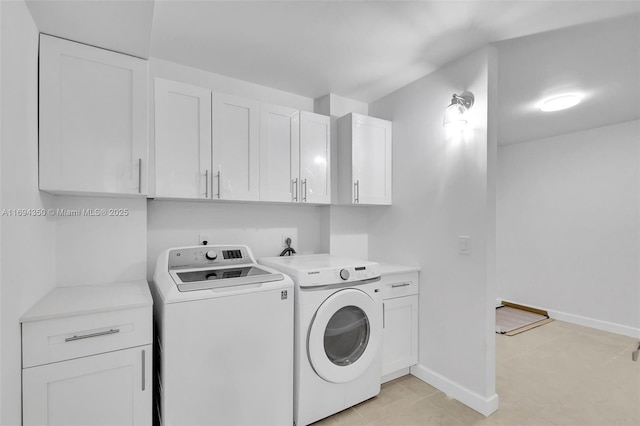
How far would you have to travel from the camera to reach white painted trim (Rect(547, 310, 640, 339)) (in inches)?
131

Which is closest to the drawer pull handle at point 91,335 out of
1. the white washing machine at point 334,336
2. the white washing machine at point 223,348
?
the white washing machine at point 223,348

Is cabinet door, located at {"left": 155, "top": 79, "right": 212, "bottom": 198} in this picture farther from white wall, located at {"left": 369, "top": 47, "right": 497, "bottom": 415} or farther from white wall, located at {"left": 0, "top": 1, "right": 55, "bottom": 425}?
white wall, located at {"left": 369, "top": 47, "right": 497, "bottom": 415}

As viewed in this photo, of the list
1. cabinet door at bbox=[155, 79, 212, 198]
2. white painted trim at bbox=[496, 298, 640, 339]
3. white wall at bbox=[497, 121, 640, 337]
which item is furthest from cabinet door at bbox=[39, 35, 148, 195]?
white painted trim at bbox=[496, 298, 640, 339]

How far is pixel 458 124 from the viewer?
7.13 ft

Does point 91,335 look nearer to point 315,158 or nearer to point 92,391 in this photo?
point 92,391

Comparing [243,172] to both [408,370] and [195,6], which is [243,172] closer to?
[195,6]

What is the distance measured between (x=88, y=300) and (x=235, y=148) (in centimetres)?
126

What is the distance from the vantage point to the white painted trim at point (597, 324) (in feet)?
10.9

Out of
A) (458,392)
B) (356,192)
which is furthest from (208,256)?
(458,392)

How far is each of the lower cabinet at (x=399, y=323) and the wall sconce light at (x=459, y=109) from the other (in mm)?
1215

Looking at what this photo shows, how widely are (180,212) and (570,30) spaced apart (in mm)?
2885

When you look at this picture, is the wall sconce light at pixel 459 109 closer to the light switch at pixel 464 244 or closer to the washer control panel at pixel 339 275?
the light switch at pixel 464 244

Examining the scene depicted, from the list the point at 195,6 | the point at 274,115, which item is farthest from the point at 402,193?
the point at 195,6

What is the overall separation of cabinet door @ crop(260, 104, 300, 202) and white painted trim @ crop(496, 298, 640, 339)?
3842 millimetres
